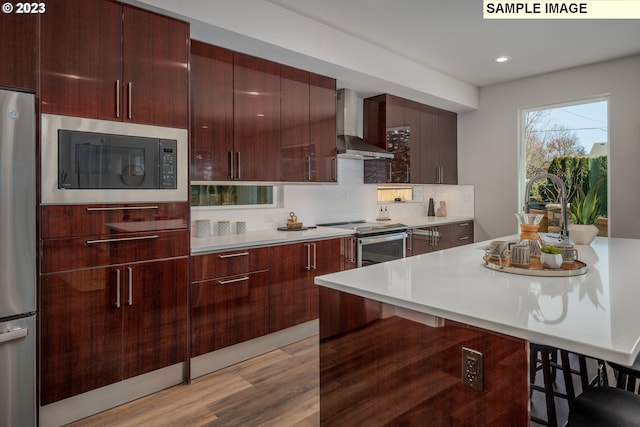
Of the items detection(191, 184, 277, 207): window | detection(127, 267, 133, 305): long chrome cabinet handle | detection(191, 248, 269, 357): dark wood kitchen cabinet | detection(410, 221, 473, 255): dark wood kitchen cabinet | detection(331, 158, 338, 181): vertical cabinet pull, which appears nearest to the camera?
detection(127, 267, 133, 305): long chrome cabinet handle

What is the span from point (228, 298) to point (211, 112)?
1.40 meters

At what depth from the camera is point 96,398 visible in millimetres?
2137

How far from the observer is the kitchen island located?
101 cm

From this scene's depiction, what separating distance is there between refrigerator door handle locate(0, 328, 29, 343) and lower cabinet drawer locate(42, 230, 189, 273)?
30 cm

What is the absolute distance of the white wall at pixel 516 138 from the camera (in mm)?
3924

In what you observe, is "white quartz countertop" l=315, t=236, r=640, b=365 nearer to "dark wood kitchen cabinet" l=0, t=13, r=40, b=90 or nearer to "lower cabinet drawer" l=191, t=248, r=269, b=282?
"lower cabinet drawer" l=191, t=248, r=269, b=282

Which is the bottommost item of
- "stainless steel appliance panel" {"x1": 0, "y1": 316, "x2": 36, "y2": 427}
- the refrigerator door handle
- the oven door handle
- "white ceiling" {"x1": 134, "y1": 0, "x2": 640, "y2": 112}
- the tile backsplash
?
"stainless steel appliance panel" {"x1": 0, "y1": 316, "x2": 36, "y2": 427}

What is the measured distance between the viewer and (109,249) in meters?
2.12

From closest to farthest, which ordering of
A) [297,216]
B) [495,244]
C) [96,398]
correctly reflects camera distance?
[495,244]
[96,398]
[297,216]

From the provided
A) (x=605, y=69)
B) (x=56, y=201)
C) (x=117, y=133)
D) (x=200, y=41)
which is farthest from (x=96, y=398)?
(x=605, y=69)

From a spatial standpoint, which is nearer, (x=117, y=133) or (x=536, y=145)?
(x=117, y=133)

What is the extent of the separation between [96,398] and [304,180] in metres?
2.24

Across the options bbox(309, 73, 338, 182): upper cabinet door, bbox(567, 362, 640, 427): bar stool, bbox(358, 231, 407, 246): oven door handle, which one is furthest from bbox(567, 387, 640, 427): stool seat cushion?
bbox(309, 73, 338, 182): upper cabinet door

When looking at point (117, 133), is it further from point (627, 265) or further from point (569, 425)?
point (627, 265)
